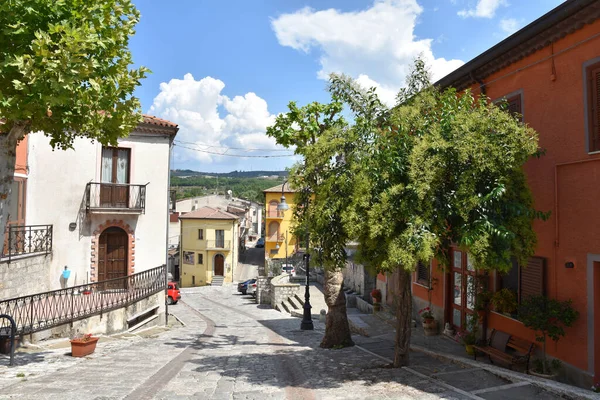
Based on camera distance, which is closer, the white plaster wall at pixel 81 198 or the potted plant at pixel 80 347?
the potted plant at pixel 80 347

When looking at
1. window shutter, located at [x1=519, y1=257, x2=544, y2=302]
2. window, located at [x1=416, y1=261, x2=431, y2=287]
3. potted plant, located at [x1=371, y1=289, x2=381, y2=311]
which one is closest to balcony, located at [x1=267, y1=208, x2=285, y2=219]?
potted plant, located at [x1=371, y1=289, x2=381, y2=311]

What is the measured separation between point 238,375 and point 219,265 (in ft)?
131

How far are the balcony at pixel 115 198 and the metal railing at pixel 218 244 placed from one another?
95.8 feet

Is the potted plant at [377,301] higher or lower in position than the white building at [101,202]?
lower

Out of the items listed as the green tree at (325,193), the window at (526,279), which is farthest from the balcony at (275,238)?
the window at (526,279)

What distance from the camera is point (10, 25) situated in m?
6.63

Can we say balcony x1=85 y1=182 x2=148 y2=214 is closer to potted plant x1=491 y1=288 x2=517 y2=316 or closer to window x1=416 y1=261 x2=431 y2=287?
window x1=416 y1=261 x2=431 y2=287

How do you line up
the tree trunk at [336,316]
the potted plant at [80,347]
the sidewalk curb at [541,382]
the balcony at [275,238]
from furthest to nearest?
1. the balcony at [275,238]
2. the tree trunk at [336,316]
3. the potted plant at [80,347]
4. the sidewalk curb at [541,382]

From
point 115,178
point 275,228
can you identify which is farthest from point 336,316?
point 275,228

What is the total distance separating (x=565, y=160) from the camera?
8453 mm

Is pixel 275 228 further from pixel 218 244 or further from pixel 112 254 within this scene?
pixel 112 254

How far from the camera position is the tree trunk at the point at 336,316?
41.2 feet

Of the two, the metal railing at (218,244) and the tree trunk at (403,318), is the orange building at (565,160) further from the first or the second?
the metal railing at (218,244)

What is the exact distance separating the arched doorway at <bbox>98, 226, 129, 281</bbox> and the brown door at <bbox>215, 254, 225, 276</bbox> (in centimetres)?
3032
